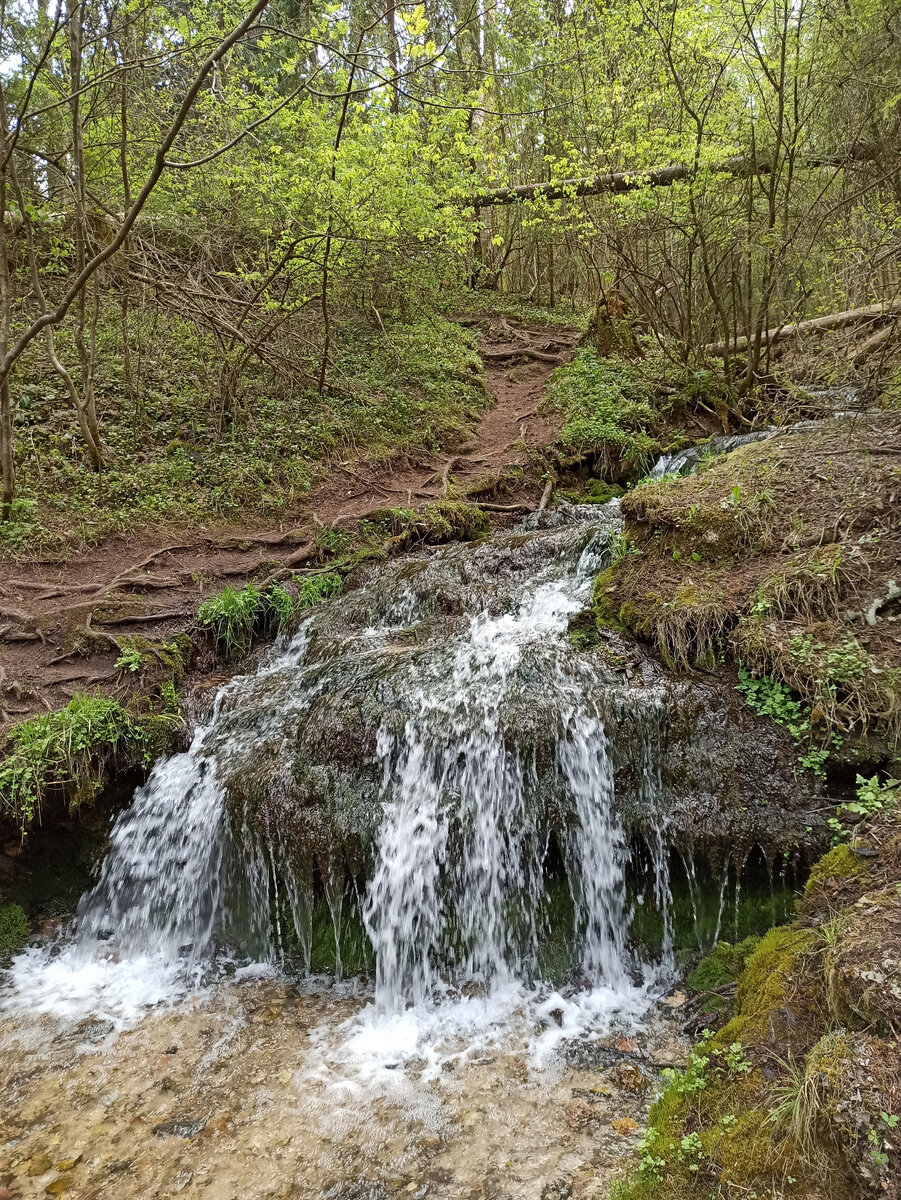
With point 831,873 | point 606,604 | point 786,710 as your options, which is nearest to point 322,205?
point 606,604

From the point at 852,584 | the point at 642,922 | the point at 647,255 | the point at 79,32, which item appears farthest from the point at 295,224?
the point at 642,922

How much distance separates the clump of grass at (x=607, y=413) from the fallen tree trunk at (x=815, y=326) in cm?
142

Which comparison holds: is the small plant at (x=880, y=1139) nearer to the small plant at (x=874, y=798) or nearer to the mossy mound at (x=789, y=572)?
the small plant at (x=874, y=798)

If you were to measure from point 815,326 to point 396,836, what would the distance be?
27.1ft

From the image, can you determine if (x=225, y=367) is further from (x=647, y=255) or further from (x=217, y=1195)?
(x=217, y=1195)

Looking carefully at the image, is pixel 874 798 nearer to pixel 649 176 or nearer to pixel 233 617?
pixel 233 617

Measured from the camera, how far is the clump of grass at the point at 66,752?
203 inches

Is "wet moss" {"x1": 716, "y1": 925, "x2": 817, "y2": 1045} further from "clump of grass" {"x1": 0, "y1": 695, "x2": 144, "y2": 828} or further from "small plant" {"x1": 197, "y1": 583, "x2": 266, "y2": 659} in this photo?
"small plant" {"x1": 197, "y1": 583, "x2": 266, "y2": 659}

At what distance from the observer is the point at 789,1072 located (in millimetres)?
2496

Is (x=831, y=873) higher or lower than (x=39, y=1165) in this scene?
higher

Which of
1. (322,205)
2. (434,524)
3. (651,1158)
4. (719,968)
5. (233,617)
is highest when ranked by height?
(322,205)

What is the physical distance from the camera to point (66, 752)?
17.6 ft

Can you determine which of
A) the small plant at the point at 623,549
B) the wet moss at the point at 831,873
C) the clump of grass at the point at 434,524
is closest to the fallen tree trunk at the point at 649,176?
the clump of grass at the point at 434,524

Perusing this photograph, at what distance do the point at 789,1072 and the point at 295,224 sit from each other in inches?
463
